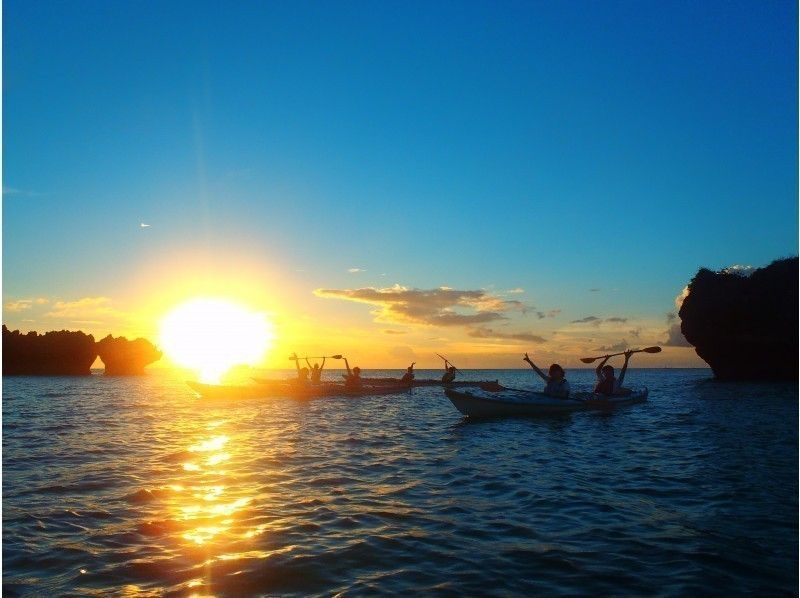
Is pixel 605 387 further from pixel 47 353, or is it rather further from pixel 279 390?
pixel 47 353

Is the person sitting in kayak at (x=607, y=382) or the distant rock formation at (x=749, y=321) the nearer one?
the person sitting in kayak at (x=607, y=382)

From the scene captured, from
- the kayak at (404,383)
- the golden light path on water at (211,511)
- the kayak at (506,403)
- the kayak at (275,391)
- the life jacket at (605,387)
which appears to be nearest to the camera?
the golden light path on water at (211,511)

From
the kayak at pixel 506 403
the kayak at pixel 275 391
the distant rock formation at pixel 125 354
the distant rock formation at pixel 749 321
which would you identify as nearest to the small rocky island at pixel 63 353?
the distant rock formation at pixel 125 354

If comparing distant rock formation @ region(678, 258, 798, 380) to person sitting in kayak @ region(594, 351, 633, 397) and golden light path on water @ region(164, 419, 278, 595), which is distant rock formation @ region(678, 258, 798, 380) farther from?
golden light path on water @ region(164, 419, 278, 595)

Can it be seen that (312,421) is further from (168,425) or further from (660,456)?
(660,456)

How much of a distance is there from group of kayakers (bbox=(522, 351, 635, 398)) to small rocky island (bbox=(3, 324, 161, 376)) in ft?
419

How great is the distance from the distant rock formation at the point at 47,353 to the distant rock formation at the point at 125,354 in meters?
6.01

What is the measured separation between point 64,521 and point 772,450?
73.4 feet

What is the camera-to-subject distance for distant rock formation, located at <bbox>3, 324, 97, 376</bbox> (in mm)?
128625

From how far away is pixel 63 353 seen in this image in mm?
135625

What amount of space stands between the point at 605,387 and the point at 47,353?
13714 cm

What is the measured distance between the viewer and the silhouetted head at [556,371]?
103 ft

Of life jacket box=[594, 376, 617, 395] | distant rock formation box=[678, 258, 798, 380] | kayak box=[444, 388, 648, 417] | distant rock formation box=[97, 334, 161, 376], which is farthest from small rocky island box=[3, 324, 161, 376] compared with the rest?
distant rock formation box=[678, 258, 798, 380]

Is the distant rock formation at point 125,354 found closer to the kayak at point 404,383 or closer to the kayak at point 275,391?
the kayak at point 404,383
